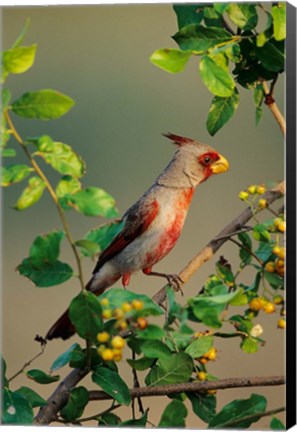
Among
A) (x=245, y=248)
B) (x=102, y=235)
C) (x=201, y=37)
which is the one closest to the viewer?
(x=102, y=235)

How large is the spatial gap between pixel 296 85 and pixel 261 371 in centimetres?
90

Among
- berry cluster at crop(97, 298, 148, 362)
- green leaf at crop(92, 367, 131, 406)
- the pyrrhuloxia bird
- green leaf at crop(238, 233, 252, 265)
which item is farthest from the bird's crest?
green leaf at crop(92, 367, 131, 406)

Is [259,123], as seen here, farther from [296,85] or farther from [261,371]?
[261,371]

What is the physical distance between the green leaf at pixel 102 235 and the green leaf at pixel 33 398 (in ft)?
1.93

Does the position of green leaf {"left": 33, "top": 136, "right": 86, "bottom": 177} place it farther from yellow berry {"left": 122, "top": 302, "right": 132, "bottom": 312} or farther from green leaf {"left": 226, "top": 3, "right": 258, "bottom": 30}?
green leaf {"left": 226, "top": 3, "right": 258, "bottom": 30}

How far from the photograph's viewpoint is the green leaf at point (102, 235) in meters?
3.58

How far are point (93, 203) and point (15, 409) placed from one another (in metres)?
0.82

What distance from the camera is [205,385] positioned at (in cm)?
375

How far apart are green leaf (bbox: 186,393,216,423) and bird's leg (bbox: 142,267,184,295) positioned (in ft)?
1.12

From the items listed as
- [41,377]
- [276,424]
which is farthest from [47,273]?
[276,424]

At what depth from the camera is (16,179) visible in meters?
3.61

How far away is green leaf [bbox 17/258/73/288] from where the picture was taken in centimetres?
363

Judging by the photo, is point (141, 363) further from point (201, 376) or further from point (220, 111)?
point (220, 111)

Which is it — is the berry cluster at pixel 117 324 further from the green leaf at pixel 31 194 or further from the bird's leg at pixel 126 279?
the green leaf at pixel 31 194
